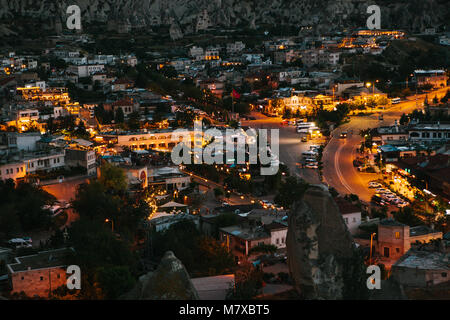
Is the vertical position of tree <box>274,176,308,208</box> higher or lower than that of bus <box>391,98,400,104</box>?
lower

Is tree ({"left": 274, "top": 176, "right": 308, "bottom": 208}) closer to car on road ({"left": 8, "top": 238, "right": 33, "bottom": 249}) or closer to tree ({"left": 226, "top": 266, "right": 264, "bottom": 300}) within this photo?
car on road ({"left": 8, "top": 238, "right": 33, "bottom": 249})

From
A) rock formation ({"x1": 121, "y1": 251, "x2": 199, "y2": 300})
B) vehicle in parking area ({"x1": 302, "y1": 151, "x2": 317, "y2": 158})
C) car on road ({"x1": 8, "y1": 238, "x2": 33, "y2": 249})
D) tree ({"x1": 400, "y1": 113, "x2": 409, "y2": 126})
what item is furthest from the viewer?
tree ({"x1": 400, "y1": 113, "x2": 409, "y2": 126})

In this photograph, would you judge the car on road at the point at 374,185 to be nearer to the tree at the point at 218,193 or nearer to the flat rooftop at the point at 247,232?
the tree at the point at 218,193

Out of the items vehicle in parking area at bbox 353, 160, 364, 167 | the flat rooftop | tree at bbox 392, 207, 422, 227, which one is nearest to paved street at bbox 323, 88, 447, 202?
vehicle in parking area at bbox 353, 160, 364, 167

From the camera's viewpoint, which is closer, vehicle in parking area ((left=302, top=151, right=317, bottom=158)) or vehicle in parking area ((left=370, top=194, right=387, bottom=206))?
vehicle in parking area ((left=370, top=194, right=387, bottom=206))

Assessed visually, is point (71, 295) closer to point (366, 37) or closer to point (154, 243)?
point (154, 243)

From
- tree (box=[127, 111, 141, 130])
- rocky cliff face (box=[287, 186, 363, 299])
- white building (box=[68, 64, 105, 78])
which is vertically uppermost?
white building (box=[68, 64, 105, 78])
